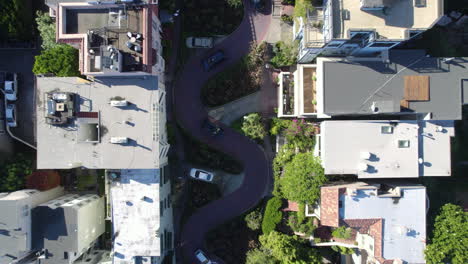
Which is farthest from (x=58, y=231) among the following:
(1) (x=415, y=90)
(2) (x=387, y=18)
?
(1) (x=415, y=90)

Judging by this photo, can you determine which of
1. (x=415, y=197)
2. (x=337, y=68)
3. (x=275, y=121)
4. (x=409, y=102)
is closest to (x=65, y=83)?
(x=275, y=121)

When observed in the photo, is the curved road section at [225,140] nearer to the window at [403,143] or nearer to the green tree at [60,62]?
the green tree at [60,62]

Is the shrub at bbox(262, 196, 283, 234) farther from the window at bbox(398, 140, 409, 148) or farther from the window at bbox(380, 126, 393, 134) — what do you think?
the window at bbox(398, 140, 409, 148)

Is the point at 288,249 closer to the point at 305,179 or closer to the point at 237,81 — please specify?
the point at 305,179

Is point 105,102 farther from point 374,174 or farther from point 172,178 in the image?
point 374,174

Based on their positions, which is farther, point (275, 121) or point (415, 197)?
point (275, 121)

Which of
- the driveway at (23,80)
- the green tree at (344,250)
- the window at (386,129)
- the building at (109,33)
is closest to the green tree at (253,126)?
the building at (109,33)
